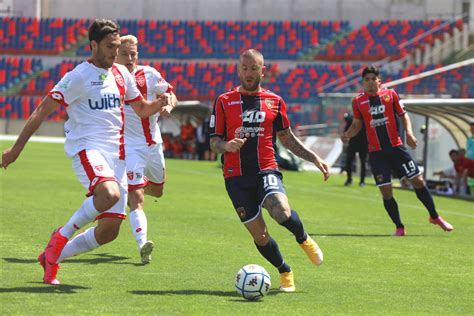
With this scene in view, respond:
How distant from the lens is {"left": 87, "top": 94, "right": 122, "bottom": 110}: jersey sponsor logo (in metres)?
8.05

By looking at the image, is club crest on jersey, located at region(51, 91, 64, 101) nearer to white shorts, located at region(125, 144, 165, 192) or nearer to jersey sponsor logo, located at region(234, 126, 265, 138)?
jersey sponsor logo, located at region(234, 126, 265, 138)

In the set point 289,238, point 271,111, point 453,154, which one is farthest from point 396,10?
point 271,111

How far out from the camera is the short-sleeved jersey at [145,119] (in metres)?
10.3

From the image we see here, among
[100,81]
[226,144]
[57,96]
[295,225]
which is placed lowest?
[295,225]

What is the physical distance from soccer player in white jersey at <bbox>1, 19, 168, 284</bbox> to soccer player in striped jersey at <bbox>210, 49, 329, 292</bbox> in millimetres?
849

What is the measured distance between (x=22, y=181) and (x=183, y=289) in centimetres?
1497

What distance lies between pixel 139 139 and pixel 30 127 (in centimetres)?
274

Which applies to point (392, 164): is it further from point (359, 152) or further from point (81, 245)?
point (359, 152)

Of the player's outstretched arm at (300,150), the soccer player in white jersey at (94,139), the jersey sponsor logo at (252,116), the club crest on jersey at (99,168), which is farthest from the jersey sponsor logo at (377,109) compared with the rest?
the club crest on jersey at (99,168)

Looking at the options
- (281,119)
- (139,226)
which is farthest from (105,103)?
(139,226)

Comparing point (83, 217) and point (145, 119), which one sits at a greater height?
point (145, 119)

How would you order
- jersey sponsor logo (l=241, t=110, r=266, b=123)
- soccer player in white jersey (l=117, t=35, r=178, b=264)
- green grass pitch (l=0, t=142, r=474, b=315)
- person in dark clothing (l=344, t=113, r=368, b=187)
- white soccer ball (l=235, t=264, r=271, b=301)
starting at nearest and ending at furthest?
1. green grass pitch (l=0, t=142, r=474, b=315)
2. white soccer ball (l=235, t=264, r=271, b=301)
3. jersey sponsor logo (l=241, t=110, r=266, b=123)
4. soccer player in white jersey (l=117, t=35, r=178, b=264)
5. person in dark clothing (l=344, t=113, r=368, b=187)

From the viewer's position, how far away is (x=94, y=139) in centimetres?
804

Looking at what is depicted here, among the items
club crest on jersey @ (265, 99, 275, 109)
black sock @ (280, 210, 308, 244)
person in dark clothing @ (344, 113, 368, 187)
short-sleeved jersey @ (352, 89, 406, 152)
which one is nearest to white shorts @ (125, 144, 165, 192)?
club crest on jersey @ (265, 99, 275, 109)
